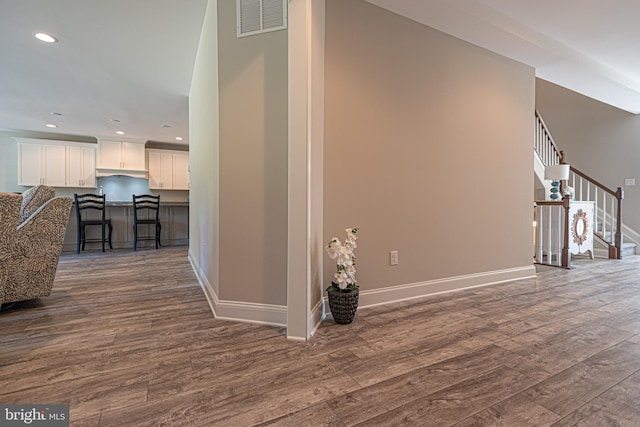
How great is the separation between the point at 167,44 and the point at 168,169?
4367 millimetres

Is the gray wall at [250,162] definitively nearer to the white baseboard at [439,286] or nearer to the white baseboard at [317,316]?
the white baseboard at [317,316]

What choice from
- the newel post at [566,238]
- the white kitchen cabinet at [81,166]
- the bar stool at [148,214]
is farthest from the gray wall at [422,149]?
the white kitchen cabinet at [81,166]

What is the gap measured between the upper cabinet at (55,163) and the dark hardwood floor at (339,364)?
4.69 m

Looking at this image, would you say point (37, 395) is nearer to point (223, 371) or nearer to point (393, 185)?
point (223, 371)

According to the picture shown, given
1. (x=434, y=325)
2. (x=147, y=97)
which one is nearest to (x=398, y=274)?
(x=434, y=325)

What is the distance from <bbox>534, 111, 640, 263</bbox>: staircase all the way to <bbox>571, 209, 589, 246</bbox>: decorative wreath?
47 centimetres

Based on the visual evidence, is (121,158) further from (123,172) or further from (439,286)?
(439,286)

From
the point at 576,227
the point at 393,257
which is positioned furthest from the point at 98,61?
the point at 576,227

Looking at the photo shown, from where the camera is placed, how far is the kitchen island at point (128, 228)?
5.63 metres

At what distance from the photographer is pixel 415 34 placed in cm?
253

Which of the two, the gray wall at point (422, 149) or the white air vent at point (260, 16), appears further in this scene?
the gray wall at point (422, 149)

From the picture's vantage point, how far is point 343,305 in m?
1.94

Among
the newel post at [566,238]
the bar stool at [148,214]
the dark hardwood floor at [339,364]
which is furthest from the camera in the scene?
the bar stool at [148,214]

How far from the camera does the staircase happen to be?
14.8 ft
